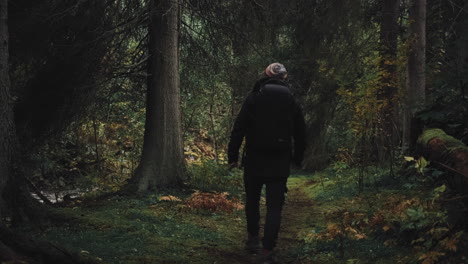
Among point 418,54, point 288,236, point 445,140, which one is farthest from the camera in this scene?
point 418,54

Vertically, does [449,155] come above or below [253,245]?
above

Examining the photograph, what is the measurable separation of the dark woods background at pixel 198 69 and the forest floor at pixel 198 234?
1141 mm

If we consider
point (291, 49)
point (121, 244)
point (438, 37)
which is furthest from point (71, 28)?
point (291, 49)

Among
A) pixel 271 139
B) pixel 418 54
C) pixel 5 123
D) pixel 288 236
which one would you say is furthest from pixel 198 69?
pixel 271 139

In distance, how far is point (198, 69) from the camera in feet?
39.9

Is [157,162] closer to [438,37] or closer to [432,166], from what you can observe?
[432,166]

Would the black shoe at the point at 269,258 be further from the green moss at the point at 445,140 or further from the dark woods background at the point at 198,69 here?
the dark woods background at the point at 198,69

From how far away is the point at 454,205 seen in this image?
4.19 meters

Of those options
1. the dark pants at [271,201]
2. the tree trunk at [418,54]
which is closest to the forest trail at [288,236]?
the dark pants at [271,201]

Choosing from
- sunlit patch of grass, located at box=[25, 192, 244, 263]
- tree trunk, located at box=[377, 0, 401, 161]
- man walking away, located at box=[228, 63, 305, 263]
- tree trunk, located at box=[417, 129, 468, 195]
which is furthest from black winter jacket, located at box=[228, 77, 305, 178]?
tree trunk, located at box=[377, 0, 401, 161]

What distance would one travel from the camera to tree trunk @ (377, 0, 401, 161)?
975 centimetres

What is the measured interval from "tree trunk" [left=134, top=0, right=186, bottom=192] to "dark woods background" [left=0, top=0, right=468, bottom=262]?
0.25m

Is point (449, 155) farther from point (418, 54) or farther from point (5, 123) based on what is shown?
point (418, 54)

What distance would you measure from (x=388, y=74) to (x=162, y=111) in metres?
4.92
